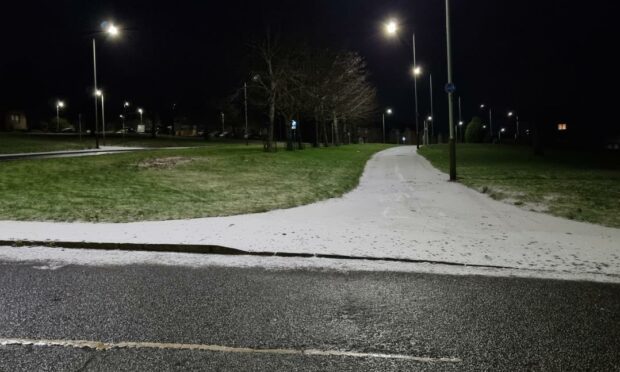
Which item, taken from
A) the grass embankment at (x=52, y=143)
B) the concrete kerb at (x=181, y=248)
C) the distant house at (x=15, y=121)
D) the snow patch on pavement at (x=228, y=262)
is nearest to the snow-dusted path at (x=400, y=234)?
the concrete kerb at (x=181, y=248)

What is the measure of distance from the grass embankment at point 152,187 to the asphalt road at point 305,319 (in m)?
5.04

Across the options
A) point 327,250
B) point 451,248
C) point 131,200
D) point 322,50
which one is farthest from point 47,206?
point 322,50

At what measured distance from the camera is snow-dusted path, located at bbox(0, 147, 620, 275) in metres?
7.43

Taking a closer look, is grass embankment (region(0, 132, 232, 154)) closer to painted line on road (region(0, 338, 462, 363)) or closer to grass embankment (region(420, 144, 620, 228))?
grass embankment (region(420, 144, 620, 228))

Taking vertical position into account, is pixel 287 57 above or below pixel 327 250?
above

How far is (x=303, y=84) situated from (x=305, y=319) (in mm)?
37767

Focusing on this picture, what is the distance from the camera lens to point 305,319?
4.85 metres

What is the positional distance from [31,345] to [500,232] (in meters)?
7.79

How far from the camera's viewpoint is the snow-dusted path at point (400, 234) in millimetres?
7426

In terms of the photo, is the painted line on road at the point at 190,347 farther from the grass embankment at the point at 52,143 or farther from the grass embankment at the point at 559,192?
the grass embankment at the point at 52,143

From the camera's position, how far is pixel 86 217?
35.2 feet

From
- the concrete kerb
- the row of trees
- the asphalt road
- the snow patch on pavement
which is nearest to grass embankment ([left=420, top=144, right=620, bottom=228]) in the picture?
the snow patch on pavement

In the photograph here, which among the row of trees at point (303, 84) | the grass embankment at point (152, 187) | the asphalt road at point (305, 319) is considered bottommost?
the asphalt road at point (305, 319)

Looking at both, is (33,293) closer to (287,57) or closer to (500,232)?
(500,232)
